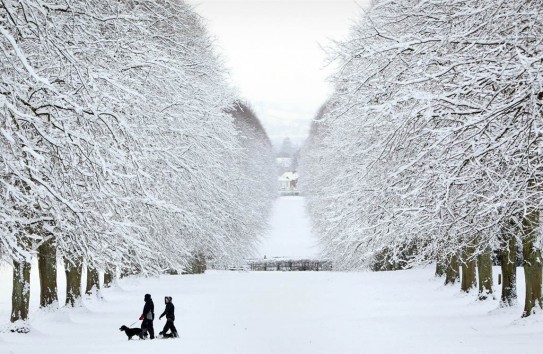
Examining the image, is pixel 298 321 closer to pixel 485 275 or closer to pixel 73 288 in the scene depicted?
pixel 485 275

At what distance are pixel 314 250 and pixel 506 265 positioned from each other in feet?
146

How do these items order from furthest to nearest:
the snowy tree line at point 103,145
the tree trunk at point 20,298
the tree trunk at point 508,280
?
the tree trunk at point 508,280 → the tree trunk at point 20,298 → the snowy tree line at point 103,145

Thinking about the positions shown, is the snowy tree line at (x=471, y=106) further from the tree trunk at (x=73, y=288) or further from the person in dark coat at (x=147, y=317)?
the tree trunk at (x=73, y=288)

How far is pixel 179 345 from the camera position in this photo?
1547cm

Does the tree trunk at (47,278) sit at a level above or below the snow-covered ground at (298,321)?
above

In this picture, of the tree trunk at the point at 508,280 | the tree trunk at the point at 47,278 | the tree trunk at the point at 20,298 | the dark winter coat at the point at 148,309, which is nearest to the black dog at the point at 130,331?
the dark winter coat at the point at 148,309

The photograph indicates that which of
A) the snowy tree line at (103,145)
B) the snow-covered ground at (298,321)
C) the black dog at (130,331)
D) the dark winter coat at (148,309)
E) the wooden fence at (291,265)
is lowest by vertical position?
the wooden fence at (291,265)

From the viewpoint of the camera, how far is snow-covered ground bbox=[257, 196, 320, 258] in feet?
202

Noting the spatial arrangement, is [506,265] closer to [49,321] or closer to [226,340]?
[226,340]

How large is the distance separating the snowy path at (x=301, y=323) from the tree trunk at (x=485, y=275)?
45 cm

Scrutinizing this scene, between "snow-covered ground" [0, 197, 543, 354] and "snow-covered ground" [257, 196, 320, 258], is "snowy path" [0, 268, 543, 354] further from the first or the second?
"snow-covered ground" [257, 196, 320, 258]

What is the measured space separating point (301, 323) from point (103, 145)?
10170mm

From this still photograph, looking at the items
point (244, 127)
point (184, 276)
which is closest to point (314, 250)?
point (244, 127)

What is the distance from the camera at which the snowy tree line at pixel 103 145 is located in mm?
9367
